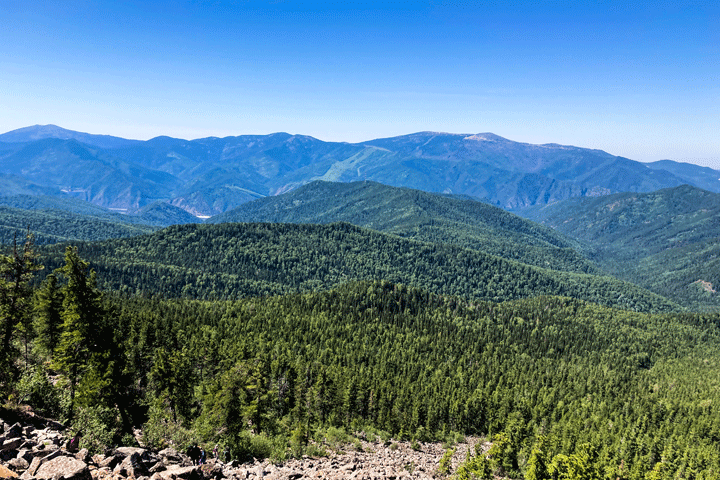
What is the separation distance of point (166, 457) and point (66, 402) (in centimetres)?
1801

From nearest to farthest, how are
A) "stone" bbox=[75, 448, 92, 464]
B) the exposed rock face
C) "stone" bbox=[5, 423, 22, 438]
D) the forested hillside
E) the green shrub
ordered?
the exposed rock face, "stone" bbox=[75, 448, 92, 464], "stone" bbox=[5, 423, 22, 438], the green shrub, the forested hillside

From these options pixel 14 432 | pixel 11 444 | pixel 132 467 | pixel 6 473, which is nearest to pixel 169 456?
pixel 132 467

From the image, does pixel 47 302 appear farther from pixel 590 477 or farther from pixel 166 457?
pixel 590 477

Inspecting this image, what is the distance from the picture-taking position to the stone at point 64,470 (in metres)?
24.4

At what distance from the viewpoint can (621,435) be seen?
387 feet

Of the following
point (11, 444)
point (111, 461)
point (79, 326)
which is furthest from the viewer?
point (79, 326)

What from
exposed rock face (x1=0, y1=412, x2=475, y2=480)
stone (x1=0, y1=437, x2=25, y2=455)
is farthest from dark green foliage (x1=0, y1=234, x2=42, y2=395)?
stone (x1=0, y1=437, x2=25, y2=455)

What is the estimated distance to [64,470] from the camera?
24.9 m

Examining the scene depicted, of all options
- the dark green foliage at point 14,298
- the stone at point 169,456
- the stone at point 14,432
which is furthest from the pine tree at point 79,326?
the stone at point 14,432

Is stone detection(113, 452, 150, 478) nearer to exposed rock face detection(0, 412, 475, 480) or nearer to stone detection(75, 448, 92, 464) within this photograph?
exposed rock face detection(0, 412, 475, 480)

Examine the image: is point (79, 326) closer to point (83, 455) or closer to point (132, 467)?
point (83, 455)

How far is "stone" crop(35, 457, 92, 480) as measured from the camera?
24.4m

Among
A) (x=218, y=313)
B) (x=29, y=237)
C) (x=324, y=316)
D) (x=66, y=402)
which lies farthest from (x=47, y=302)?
(x=324, y=316)

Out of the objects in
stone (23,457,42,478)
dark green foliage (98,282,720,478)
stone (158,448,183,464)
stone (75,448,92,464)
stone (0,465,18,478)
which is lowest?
dark green foliage (98,282,720,478)
